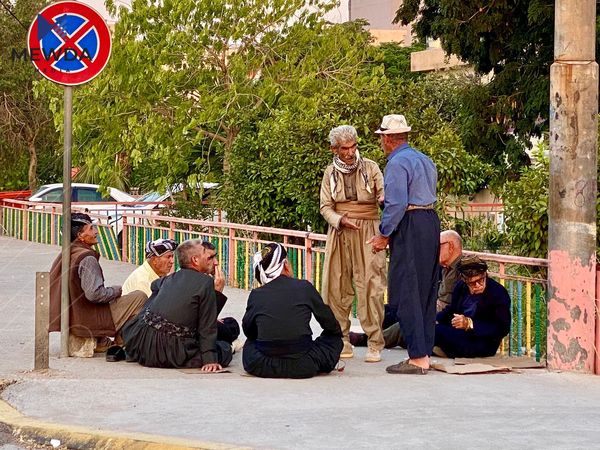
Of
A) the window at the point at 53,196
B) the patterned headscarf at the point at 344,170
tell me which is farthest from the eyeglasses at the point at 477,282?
the window at the point at 53,196

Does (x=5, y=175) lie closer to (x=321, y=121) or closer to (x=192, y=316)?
(x=321, y=121)

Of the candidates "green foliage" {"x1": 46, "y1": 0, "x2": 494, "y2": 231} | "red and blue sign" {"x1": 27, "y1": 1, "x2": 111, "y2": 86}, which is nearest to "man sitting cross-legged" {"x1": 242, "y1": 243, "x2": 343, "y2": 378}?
"red and blue sign" {"x1": 27, "y1": 1, "x2": 111, "y2": 86}

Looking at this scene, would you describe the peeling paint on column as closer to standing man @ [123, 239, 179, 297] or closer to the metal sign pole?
standing man @ [123, 239, 179, 297]

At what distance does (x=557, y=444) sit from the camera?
21.5 ft

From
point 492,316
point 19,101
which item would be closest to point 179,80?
point 492,316

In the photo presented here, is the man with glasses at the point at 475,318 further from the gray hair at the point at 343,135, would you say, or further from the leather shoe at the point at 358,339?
the gray hair at the point at 343,135

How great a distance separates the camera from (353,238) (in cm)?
992

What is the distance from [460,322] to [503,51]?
10518mm

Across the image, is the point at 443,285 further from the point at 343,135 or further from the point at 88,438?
the point at 88,438

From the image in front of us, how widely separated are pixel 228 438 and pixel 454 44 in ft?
44.0

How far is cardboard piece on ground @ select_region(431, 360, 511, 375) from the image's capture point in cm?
916

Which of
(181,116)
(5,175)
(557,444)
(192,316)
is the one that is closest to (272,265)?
(192,316)

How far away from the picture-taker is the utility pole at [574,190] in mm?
9031

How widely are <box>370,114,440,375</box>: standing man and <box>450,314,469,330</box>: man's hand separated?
1.83 feet
